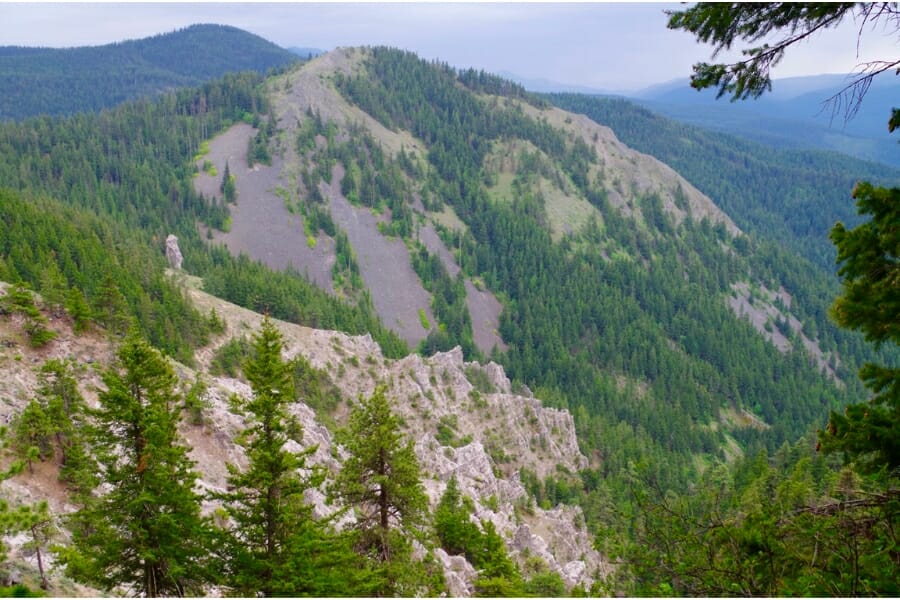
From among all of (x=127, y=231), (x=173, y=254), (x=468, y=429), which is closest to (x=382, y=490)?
(x=468, y=429)

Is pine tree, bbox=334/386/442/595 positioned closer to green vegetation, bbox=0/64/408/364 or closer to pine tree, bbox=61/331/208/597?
pine tree, bbox=61/331/208/597

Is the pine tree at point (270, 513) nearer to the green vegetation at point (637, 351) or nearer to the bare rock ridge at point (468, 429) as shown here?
the bare rock ridge at point (468, 429)

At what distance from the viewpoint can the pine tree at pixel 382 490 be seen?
2150 cm

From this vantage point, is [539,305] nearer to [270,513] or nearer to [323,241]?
[323,241]

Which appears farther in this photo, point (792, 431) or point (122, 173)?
point (122, 173)

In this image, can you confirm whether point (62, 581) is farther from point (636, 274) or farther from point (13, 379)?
point (636, 274)

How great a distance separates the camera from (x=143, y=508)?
1795 cm

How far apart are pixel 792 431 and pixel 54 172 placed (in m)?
208

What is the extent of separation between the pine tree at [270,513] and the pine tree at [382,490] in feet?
9.00

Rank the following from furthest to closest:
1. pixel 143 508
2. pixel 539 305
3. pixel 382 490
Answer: pixel 539 305 → pixel 382 490 → pixel 143 508

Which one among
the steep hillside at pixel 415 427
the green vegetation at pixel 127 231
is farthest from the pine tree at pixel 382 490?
the green vegetation at pixel 127 231

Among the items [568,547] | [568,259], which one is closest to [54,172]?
[568,259]

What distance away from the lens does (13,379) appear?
106 feet

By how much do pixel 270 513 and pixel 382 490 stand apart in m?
4.80
